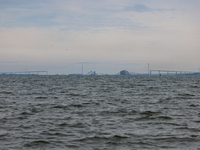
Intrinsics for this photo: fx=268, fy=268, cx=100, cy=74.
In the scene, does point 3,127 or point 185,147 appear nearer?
point 185,147

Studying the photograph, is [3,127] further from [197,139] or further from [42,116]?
[197,139]

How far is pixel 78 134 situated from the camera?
11773mm

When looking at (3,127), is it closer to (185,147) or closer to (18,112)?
(18,112)

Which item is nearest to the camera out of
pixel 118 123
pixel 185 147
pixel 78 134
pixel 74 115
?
pixel 185 147

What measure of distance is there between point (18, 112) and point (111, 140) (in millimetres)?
9245

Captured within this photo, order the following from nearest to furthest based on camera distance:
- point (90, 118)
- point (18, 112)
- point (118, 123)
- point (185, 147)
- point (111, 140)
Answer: point (185, 147)
point (111, 140)
point (118, 123)
point (90, 118)
point (18, 112)

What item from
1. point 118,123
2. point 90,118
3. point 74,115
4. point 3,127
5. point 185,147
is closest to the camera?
point 185,147

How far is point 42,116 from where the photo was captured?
53.4 ft

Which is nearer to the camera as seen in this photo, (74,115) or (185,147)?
(185,147)

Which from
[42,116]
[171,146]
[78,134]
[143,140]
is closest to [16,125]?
[42,116]

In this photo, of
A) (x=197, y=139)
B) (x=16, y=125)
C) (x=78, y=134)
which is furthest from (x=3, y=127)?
(x=197, y=139)

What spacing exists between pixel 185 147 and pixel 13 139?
6789mm

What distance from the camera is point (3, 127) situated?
13188 mm

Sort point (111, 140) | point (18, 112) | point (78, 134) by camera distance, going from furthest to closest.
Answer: point (18, 112), point (78, 134), point (111, 140)
